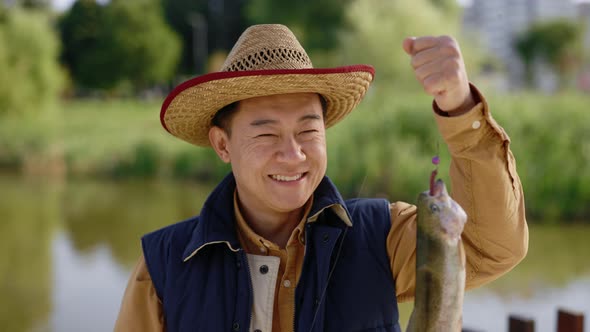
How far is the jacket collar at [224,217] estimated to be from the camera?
1744 mm

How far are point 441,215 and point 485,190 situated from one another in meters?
0.20

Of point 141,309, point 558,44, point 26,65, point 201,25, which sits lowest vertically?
point 141,309

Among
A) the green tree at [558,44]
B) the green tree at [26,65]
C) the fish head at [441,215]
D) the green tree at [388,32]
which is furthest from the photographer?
the green tree at [558,44]

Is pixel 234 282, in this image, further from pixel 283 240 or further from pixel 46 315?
pixel 46 315

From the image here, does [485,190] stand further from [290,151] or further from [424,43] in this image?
[290,151]

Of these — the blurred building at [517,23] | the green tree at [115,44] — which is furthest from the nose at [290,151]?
the blurred building at [517,23]

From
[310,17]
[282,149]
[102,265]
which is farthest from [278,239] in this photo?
[310,17]

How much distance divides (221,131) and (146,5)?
72.0 ft

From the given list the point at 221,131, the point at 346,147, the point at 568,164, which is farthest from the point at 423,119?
the point at 221,131

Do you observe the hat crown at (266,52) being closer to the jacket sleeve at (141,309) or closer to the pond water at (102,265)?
the jacket sleeve at (141,309)

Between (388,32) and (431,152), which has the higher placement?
(388,32)

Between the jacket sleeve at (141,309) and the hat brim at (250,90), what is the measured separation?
0.49 meters

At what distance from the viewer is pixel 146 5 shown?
74.0 feet

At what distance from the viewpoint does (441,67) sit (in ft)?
4.40
